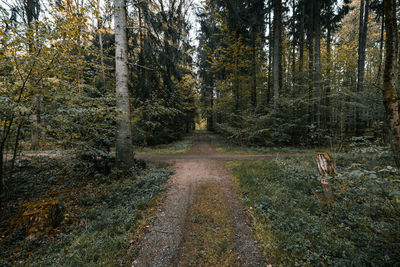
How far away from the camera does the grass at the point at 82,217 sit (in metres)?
2.63

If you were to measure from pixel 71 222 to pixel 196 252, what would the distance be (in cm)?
304

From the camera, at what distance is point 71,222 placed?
11.9 ft

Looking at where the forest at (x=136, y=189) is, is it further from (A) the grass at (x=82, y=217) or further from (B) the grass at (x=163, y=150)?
(B) the grass at (x=163, y=150)

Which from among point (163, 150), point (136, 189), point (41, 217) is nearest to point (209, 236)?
point (136, 189)

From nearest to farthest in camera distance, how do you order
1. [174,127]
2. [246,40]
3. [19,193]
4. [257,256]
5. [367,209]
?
1. [257,256]
2. [367,209]
3. [19,193]
4. [246,40]
5. [174,127]

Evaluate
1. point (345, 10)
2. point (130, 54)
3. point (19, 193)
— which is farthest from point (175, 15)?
point (345, 10)

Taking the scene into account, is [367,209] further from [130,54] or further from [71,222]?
[130,54]

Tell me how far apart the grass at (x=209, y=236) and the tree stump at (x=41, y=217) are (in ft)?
9.54

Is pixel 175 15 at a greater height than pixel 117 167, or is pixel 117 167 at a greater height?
pixel 175 15

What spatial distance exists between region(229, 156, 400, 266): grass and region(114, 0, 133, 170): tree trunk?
15.1 ft

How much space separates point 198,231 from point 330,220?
2941 mm

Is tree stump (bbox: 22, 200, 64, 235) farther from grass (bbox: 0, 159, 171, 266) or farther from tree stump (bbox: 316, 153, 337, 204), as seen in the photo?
tree stump (bbox: 316, 153, 337, 204)

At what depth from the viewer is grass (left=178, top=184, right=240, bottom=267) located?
8.81ft

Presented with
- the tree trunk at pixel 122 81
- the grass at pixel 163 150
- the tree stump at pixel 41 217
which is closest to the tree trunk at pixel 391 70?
the tree trunk at pixel 122 81
